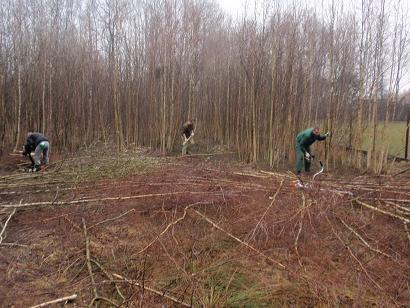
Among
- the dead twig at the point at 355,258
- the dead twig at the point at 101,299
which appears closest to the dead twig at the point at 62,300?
the dead twig at the point at 101,299

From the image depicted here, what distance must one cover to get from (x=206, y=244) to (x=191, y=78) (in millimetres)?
9582

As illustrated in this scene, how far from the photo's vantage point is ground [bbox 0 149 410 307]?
8.70 ft

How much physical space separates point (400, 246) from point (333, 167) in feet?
17.1

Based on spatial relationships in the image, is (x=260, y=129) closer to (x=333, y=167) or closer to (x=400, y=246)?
(x=333, y=167)

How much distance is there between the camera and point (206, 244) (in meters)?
3.56

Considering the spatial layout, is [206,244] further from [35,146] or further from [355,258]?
[35,146]

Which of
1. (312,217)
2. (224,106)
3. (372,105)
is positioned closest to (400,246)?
(312,217)

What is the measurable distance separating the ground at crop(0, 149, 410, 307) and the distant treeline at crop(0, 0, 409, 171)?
351 centimetres

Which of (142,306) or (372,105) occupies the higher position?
(372,105)

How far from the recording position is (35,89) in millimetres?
10617

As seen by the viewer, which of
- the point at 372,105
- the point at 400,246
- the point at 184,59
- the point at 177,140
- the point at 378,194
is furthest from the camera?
the point at 177,140

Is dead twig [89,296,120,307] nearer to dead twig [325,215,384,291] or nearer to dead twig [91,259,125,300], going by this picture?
dead twig [91,259,125,300]

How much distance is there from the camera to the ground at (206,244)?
2.65 meters

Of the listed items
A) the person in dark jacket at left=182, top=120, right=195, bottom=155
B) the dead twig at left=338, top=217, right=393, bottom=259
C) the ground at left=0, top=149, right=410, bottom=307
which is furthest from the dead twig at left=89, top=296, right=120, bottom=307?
the person in dark jacket at left=182, top=120, right=195, bottom=155
